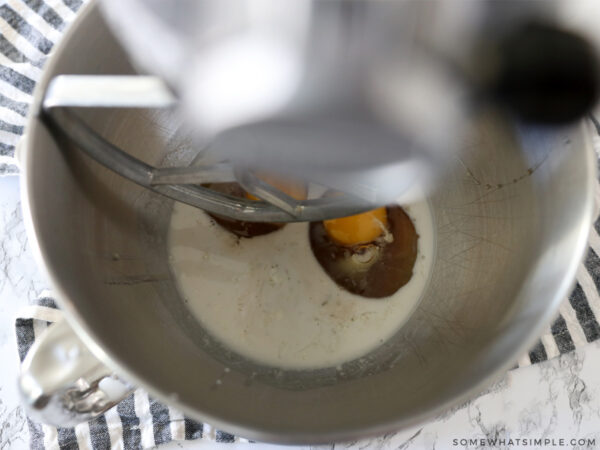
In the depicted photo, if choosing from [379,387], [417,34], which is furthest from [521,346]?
→ [417,34]

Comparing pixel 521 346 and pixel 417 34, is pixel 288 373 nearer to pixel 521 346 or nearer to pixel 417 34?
pixel 521 346

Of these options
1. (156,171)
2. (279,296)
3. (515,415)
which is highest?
(156,171)

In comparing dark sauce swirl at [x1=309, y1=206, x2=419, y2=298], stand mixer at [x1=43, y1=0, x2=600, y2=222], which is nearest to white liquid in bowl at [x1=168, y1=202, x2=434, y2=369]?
dark sauce swirl at [x1=309, y1=206, x2=419, y2=298]

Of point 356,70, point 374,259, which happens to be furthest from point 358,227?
point 356,70

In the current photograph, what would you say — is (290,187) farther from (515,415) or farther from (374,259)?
(515,415)

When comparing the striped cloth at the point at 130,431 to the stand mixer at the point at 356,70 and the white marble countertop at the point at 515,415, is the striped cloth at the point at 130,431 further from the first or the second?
the stand mixer at the point at 356,70

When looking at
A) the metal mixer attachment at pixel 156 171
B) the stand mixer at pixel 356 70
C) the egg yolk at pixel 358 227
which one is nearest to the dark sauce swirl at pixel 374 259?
the egg yolk at pixel 358 227
